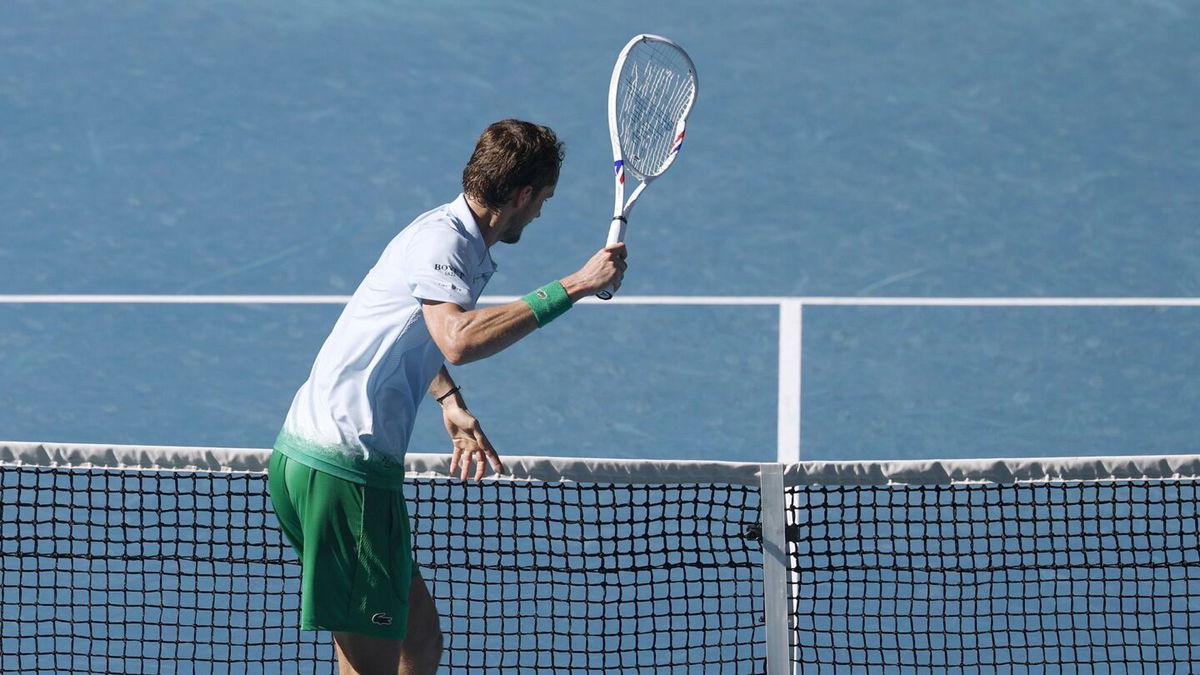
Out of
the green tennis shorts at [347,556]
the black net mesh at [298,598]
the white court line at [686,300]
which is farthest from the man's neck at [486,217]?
the white court line at [686,300]

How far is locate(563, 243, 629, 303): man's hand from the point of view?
142 inches

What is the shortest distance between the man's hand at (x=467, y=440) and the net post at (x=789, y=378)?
3076 mm

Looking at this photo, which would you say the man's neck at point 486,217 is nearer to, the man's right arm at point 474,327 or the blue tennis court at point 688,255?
the man's right arm at point 474,327

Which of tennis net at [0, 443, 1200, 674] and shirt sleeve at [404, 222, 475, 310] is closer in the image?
shirt sleeve at [404, 222, 475, 310]

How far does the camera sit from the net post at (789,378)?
22.9 ft

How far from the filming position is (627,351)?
775 cm

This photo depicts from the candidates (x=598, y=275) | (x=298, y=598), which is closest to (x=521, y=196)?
(x=598, y=275)

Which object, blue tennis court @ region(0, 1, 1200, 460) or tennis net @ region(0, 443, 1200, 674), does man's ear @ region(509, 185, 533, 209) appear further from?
blue tennis court @ region(0, 1, 1200, 460)

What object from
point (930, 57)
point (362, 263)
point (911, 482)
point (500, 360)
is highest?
Result: point (930, 57)

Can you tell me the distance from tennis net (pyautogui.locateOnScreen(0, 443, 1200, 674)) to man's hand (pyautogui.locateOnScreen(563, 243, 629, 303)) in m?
0.63

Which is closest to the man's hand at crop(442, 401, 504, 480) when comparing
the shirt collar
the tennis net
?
the tennis net

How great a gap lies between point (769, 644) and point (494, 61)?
682 centimetres

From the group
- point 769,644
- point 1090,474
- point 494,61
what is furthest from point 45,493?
point 494,61

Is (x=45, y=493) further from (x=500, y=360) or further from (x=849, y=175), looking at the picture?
(x=849, y=175)
